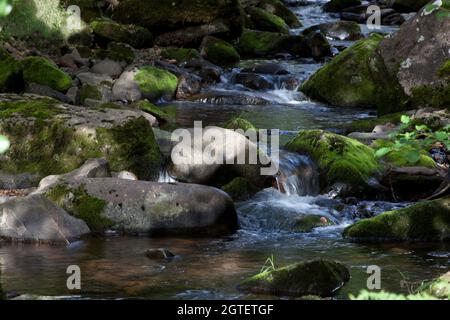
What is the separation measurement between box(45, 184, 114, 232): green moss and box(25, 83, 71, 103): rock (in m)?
7.28

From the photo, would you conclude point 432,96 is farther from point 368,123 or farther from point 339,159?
point 339,159

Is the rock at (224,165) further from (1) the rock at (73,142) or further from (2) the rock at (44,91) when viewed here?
(2) the rock at (44,91)

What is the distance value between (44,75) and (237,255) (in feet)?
33.8

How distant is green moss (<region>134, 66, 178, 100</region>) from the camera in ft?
63.4

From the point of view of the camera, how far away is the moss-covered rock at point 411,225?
31.1 ft

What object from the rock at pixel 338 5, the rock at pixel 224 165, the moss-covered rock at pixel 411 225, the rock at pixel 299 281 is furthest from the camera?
the rock at pixel 338 5

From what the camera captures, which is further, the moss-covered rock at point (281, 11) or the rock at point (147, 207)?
the moss-covered rock at point (281, 11)

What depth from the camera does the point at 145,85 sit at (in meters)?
19.3

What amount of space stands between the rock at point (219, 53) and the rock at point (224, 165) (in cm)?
1197

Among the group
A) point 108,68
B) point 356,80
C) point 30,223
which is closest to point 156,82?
point 108,68

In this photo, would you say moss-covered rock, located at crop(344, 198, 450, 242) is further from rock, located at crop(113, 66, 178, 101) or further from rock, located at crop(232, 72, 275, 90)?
rock, located at crop(232, 72, 275, 90)

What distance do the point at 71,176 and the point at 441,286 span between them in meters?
5.86

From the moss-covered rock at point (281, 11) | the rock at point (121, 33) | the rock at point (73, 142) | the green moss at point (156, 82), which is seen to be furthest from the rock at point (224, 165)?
the moss-covered rock at point (281, 11)

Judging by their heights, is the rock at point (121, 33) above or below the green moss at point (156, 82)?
above
